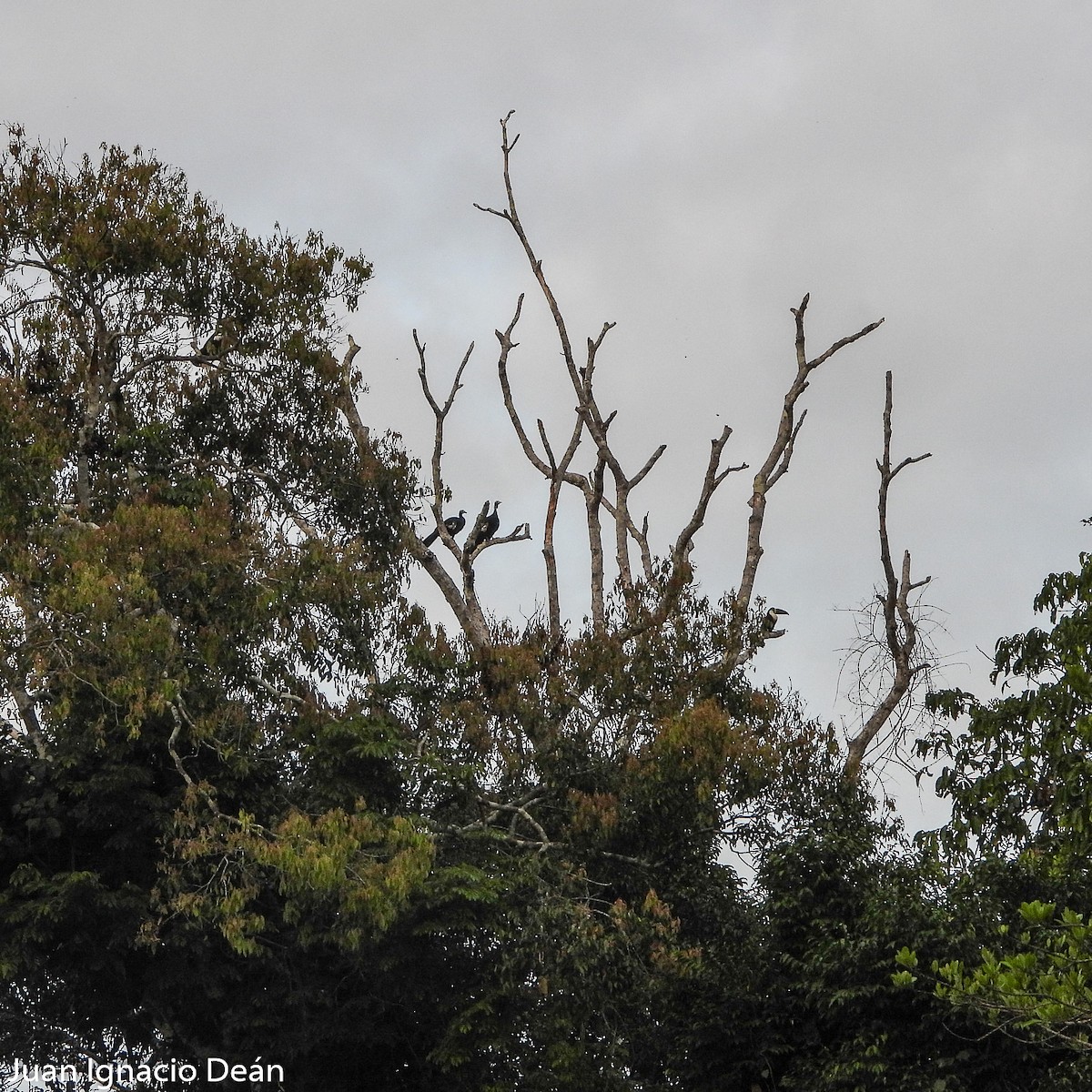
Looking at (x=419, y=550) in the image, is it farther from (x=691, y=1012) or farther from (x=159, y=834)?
(x=691, y=1012)

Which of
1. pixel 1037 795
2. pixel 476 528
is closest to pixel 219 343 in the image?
pixel 476 528

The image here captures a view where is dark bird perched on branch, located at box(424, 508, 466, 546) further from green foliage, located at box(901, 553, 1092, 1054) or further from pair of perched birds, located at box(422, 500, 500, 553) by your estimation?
green foliage, located at box(901, 553, 1092, 1054)

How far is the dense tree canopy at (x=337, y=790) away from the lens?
11008mm

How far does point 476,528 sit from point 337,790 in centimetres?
499

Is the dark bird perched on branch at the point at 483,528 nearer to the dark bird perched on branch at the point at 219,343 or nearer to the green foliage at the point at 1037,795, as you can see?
the dark bird perched on branch at the point at 219,343

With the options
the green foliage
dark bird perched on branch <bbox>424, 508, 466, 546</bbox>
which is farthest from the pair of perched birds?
the green foliage

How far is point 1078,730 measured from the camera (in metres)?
7.79

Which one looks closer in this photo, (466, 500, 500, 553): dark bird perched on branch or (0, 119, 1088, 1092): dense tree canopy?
(0, 119, 1088, 1092): dense tree canopy

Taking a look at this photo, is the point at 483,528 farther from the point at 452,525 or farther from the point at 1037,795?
the point at 1037,795

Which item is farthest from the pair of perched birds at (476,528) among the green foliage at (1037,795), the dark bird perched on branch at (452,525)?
the green foliage at (1037,795)

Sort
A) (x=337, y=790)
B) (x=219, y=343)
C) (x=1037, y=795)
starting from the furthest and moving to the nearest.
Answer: (x=219, y=343), (x=337, y=790), (x=1037, y=795)

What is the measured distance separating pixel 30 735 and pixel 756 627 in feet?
20.9

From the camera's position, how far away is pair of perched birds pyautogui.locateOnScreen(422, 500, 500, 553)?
16.6 m

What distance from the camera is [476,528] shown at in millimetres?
16594
